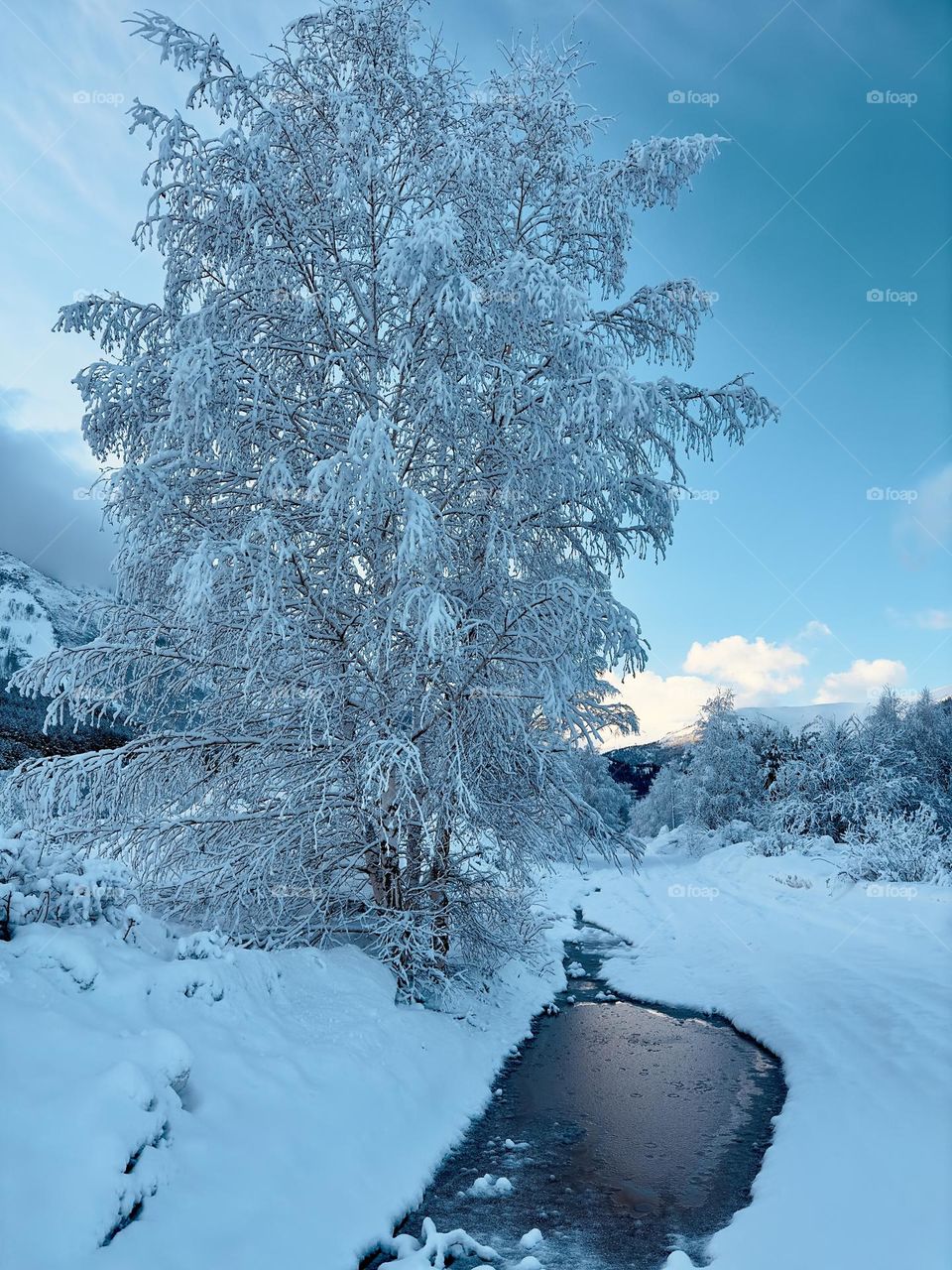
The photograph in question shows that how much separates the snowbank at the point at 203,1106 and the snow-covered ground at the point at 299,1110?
0.04 ft

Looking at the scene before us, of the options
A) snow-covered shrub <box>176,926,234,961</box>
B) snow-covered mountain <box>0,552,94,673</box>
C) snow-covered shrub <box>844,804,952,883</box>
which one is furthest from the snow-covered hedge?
snow-covered mountain <box>0,552,94,673</box>

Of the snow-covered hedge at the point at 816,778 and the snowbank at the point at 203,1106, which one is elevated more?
the snow-covered hedge at the point at 816,778

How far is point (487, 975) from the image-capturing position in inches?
350

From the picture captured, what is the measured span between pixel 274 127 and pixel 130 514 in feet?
13.8

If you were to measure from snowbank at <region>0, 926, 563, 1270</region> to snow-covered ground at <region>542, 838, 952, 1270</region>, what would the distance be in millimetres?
2046

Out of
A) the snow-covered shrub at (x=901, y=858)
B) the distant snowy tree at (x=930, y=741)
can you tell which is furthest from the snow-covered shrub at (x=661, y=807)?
the snow-covered shrub at (x=901, y=858)

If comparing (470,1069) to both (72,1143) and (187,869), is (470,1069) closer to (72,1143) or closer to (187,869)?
(187,869)

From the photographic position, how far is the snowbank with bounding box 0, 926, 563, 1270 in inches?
125

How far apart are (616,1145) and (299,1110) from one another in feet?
9.09

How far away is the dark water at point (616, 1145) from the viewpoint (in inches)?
177

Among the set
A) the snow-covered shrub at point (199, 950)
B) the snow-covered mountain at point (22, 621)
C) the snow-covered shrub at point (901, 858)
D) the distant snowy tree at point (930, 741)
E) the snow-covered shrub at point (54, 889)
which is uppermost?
the distant snowy tree at point (930, 741)

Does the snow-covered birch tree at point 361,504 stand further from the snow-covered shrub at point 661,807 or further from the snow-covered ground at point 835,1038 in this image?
the snow-covered shrub at point 661,807

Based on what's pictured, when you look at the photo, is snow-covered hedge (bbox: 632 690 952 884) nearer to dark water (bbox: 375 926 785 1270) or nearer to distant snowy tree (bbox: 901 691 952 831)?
distant snowy tree (bbox: 901 691 952 831)

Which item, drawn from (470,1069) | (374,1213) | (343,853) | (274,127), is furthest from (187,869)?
(274,127)
